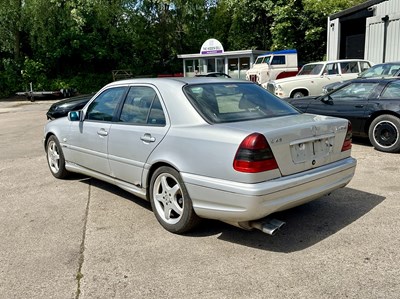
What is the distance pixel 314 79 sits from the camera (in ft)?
46.1

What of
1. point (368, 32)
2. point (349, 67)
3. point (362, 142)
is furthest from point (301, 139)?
point (368, 32)

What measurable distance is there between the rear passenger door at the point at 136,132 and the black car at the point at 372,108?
4.79 meters

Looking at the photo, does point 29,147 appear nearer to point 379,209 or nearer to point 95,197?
point 95,197

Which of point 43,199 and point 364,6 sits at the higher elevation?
point 364,6

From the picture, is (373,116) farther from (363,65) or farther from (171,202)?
(363,65)

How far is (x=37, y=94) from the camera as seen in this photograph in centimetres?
2295

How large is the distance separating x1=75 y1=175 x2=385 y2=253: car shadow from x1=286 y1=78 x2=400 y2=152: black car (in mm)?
2659

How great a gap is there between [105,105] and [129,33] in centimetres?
2631

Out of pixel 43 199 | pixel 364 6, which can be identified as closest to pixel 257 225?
pixel 43 199

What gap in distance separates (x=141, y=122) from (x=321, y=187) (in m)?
1.98

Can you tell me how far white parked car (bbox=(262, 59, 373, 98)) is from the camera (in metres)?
13.6

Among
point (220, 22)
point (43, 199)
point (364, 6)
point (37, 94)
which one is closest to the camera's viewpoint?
point (43, 199)

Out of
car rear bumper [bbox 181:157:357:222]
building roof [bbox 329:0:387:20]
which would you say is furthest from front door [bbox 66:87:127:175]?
building roof [bbox 329:0:387:20]

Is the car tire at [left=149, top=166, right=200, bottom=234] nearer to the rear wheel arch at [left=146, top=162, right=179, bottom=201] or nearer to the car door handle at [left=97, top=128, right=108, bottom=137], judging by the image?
Answer: the rear wheel arch at [left=146, top=162, right=179, bottom=201]
